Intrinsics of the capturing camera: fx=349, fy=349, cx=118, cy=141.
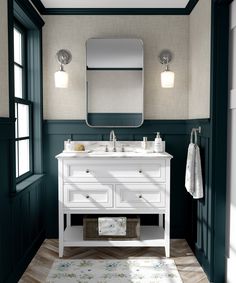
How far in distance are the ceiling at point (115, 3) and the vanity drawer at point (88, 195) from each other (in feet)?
5.86

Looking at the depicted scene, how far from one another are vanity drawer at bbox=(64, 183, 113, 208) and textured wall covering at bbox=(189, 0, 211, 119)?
1119 millimetres

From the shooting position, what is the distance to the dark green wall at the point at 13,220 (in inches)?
95.2

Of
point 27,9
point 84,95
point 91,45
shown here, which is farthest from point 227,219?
point 27,9

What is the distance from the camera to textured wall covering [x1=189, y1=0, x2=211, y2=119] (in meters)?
2.97

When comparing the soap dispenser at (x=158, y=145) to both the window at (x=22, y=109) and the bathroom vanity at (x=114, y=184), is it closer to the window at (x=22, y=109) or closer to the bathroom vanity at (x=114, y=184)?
the bathroom vanity at (x=114, y=184)

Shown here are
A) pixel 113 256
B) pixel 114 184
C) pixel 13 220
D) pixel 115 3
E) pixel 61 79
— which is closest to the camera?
pixel 13 220

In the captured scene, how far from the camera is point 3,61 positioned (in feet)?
8.01

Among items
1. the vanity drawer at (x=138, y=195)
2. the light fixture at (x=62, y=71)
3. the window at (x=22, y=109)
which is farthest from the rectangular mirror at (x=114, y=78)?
the vanity drawer at (x=138, y=195)

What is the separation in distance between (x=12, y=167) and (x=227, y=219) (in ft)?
5.62

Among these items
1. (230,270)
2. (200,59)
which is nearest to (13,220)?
(230,270)

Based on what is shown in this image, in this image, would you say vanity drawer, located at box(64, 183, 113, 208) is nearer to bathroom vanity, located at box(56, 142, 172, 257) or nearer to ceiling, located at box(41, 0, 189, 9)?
bathroom vanity, located at box(56, 142, 172, 257)

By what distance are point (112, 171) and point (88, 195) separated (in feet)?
1.02

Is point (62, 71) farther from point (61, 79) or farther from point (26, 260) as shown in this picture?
point (26, 260)

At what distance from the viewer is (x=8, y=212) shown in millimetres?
2531
